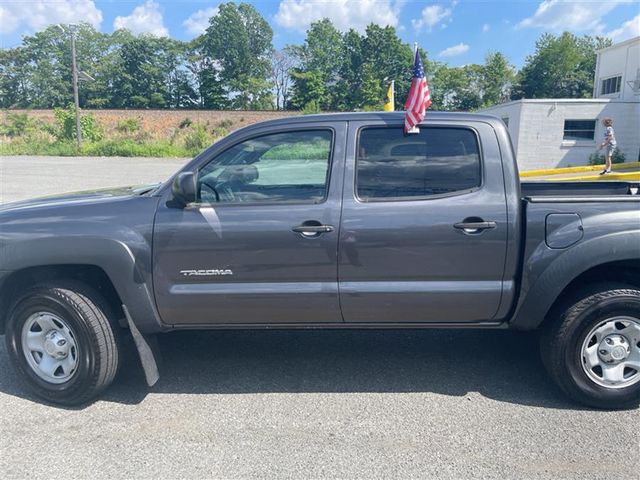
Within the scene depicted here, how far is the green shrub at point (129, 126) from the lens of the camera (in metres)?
60.7

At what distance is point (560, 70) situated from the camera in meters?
79.5

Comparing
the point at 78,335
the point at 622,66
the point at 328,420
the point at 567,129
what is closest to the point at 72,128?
the point at 567,129

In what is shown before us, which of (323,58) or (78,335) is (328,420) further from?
(323,58)

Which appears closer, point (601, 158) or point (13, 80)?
point (601, 158)

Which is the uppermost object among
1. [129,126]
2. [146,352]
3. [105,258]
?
[129,126]

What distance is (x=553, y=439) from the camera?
290cm

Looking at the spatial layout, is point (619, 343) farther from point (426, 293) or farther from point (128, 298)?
point (128, 298)

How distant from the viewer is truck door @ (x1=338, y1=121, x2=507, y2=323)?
10.1 ft

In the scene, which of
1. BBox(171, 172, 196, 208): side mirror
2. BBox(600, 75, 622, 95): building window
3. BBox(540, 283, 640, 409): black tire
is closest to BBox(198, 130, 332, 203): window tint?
BBox(171, 172, 196, 208): side mirror

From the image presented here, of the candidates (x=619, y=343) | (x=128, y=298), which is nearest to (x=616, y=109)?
(x=619, y=343)

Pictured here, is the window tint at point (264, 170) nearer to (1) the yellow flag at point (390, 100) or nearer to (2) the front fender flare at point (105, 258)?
(2) the front fender flare at point (105, 258)

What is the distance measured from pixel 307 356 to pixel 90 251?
5.97 ft

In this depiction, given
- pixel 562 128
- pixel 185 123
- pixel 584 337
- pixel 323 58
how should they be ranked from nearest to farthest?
pixel 584 337, pixel 562 128, pixel 185 123, pixel 323 58

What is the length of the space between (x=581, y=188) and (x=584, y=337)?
1.50 m
